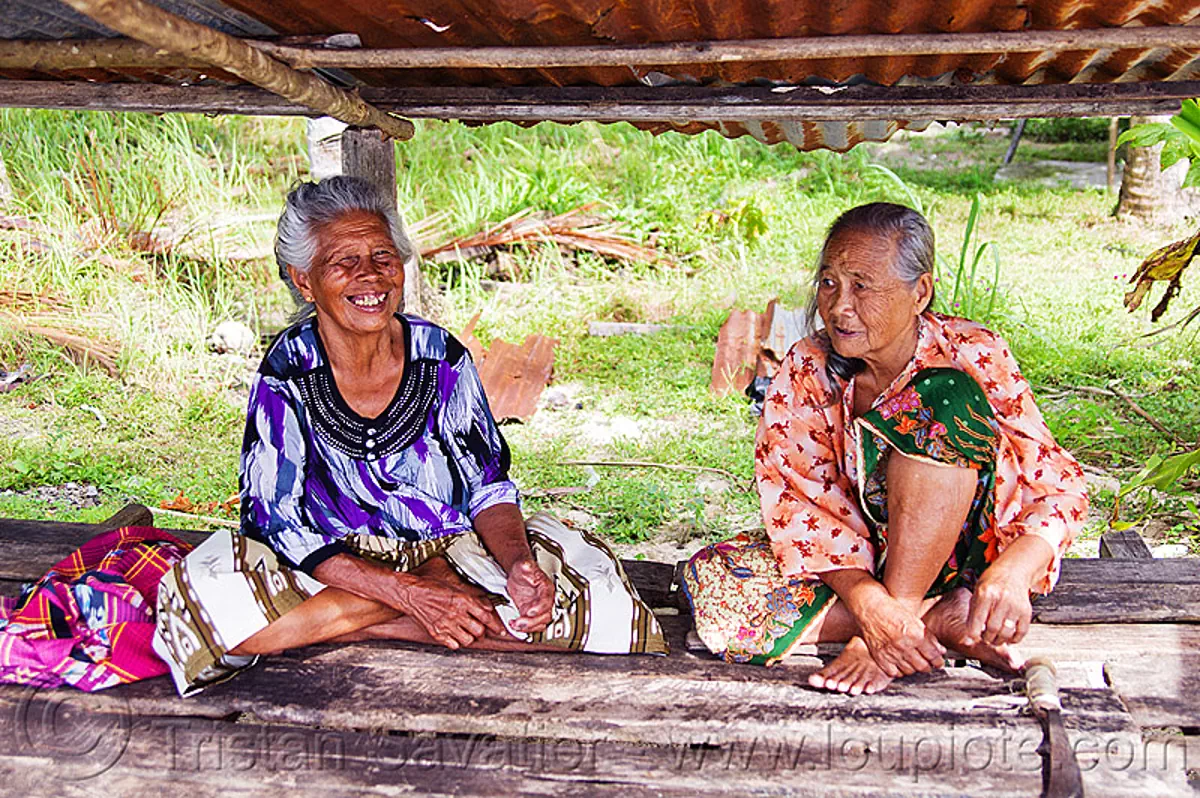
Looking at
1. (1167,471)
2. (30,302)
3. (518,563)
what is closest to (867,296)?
(518,563)

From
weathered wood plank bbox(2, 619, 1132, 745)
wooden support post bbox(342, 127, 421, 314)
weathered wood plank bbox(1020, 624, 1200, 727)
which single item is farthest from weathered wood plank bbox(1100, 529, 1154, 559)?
wooden support post bbox(342, 127, 421, 314)

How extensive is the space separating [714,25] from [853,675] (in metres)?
1.44

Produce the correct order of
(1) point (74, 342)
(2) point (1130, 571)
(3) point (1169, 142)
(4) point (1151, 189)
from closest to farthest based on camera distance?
(2) point (1130, 571)
(3) point (1169, 142)
(1) point (74, 342)
(4) point (1151, 189)

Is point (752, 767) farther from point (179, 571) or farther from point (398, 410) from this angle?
point (179, 571)

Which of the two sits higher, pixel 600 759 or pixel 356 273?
pixel 356 273

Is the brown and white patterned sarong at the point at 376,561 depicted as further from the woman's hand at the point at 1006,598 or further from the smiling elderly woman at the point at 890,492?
the woman's hand at the point at 1006,598

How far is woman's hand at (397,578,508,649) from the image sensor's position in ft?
8.63

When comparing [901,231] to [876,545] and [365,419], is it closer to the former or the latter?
[876,545]

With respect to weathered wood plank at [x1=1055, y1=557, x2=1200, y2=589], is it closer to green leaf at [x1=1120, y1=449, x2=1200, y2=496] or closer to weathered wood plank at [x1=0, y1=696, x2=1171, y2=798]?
green leaf at [x1=1120, y1=449, x2=1200, y2=496]

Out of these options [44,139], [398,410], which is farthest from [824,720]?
[44,139]

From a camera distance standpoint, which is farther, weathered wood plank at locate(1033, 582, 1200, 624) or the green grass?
the green grass

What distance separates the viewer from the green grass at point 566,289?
16.3ft

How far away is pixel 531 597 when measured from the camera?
8.65ft

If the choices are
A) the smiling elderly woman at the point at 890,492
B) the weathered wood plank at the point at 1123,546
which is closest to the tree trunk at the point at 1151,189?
the weathered wood plank at the point at 1123,546
